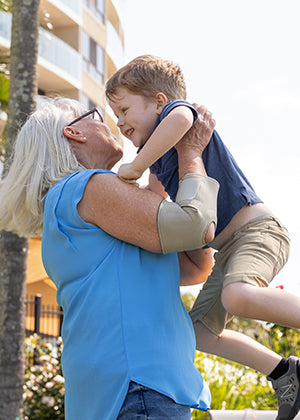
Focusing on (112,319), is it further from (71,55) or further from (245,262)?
(71,55)

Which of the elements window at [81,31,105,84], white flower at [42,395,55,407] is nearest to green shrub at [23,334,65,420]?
white flower at [42,395,55,407]

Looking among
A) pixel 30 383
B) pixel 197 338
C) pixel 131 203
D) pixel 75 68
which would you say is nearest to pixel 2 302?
pixel 30 383

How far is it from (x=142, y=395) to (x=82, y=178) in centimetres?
81

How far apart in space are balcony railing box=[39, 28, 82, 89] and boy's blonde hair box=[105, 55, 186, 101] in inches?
832

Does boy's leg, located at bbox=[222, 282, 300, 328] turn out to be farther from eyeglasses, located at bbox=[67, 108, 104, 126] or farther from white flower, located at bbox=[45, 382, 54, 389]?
white flower, located at bbox=[45, 382, 54, 389]

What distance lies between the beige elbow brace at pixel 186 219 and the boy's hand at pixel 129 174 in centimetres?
16

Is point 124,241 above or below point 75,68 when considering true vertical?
above

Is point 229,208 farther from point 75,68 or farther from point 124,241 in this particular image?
point 75,68

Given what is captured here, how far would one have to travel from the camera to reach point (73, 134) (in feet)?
8.50

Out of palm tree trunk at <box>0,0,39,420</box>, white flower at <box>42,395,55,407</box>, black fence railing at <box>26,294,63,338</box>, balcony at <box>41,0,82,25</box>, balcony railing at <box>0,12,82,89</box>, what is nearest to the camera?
palm tree trunk at <box>0,0,39,420</box>

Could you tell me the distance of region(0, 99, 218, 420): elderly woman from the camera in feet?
6.84

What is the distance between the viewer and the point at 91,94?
86.6ft

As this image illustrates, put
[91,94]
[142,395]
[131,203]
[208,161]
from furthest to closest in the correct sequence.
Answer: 1. [91,94]
2. [208,161]
3. [131,203]
4. [142,395]

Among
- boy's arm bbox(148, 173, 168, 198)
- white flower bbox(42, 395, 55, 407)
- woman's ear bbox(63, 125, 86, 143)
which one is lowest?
white flower bbox(42, 395, 55, 407)
